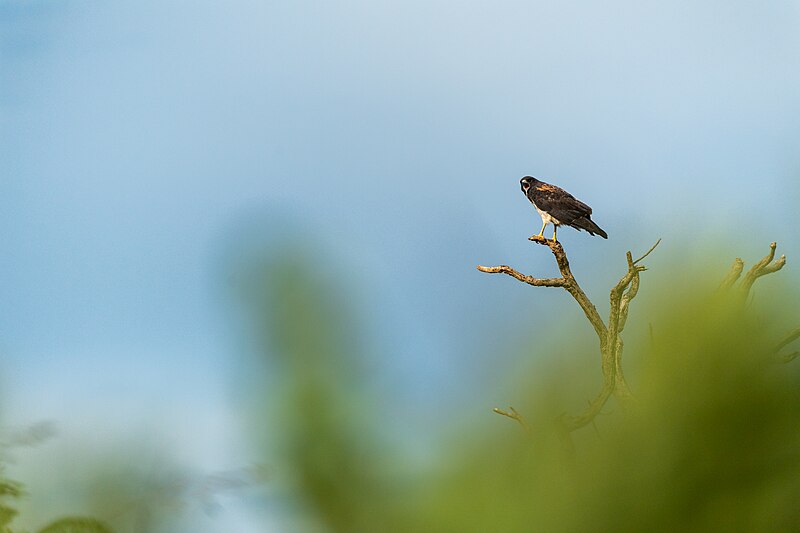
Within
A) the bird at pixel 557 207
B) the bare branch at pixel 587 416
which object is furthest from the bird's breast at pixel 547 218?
the bare branch at pixel 587 416

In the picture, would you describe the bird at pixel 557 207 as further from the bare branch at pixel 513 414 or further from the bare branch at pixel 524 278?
the bare branch at pixel 513 414

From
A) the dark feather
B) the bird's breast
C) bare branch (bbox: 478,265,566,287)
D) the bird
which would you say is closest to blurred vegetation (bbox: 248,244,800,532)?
bare branch (bbox: 478,265,566,287)

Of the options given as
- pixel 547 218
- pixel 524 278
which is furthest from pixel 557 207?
pixel 524 278

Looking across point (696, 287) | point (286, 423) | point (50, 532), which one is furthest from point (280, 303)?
Answer: point (50, 532)

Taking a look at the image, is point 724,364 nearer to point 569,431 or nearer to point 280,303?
point 569,431

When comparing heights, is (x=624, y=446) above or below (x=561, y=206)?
below

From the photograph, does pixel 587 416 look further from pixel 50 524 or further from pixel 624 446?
pixel 50 524

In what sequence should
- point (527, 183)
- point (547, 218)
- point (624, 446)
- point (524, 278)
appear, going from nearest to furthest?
point (624, 446) < point (524, 278) < point (547, 218) < point (527, 183)
